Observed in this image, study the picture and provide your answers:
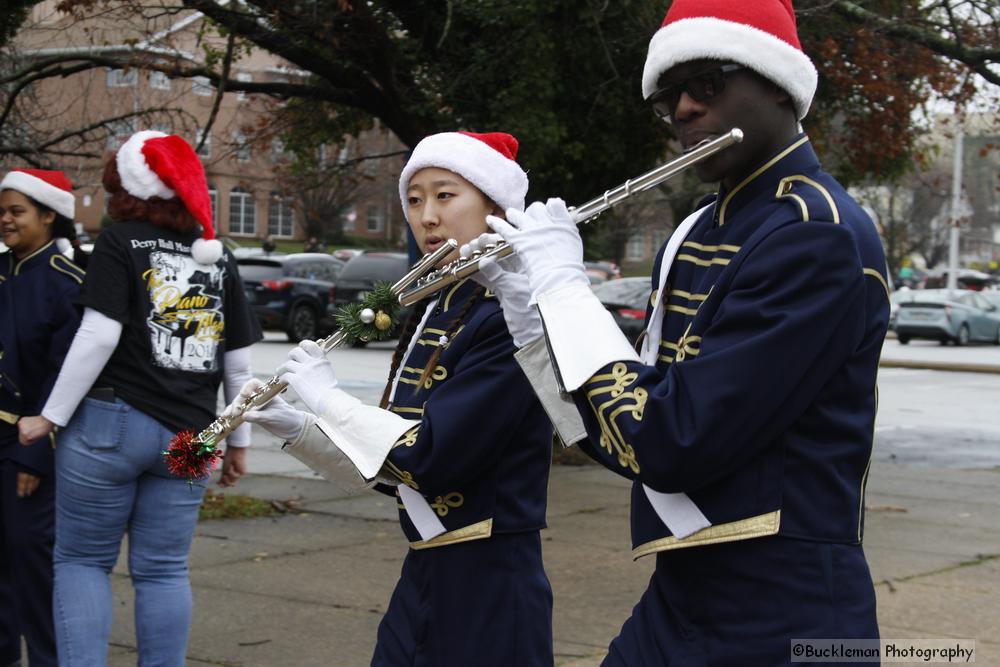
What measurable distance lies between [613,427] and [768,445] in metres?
0.24

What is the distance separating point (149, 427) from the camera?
4.01m

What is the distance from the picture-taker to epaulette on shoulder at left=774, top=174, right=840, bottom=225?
6.49ft

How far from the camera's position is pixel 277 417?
2883 mm

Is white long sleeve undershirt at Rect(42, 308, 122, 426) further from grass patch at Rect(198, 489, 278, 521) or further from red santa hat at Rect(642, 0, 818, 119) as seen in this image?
grass patch at Rect(198, 489, 278, 521)

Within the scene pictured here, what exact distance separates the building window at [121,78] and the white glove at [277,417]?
6.53m

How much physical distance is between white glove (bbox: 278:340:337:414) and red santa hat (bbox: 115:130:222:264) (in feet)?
4.91

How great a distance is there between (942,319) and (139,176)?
28.3 meters

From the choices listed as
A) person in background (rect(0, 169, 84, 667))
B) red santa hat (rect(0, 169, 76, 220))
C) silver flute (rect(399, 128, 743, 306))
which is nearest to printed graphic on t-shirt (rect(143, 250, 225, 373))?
person in background (rect(0, 169, 84, 667))

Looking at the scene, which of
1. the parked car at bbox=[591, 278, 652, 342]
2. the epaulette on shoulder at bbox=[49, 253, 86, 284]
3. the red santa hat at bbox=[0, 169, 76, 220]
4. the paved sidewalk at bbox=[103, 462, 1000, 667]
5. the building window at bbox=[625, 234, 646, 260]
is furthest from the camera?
the building window at bbox=[625, 234, 646, 260]

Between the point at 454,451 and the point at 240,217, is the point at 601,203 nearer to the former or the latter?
the point at 454,451

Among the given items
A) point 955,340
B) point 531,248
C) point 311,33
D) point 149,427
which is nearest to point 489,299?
point 531,248

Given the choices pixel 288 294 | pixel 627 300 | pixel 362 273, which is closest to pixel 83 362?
pixel 627 300

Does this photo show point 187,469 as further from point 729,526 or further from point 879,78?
point 879,78

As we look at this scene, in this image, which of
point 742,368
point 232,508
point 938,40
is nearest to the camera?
point 742,368
